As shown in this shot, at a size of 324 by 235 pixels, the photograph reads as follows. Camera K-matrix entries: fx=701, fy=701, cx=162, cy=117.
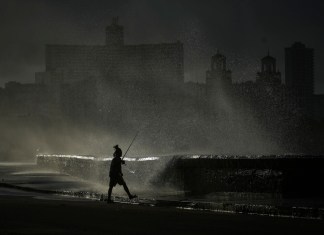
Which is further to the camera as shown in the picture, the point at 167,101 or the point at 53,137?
the point at 167,101

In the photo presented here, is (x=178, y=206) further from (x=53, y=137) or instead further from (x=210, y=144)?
(x=53, y=137)

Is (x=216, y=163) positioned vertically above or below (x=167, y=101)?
below

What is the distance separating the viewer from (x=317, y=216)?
44.2 feet

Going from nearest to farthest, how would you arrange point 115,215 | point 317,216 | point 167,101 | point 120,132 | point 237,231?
point 237,231
point 317,216
point 115,215
point 120,132
point 167,101

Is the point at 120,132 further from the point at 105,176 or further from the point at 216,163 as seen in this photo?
the point at 216,163

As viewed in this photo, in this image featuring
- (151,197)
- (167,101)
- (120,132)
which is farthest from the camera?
(167,101)

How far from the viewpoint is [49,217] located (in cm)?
1406

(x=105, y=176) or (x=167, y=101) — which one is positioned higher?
(x=167, y=101)

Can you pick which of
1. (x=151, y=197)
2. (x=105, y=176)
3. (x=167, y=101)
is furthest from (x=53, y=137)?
(x=151, y=197)

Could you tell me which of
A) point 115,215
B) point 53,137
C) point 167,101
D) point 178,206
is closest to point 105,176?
point 178,206

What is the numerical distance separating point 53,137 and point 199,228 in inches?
4699

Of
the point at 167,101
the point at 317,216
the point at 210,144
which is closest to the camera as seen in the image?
the point at 317,216

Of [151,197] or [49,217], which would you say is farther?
[151,197]

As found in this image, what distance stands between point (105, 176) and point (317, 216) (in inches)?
626
